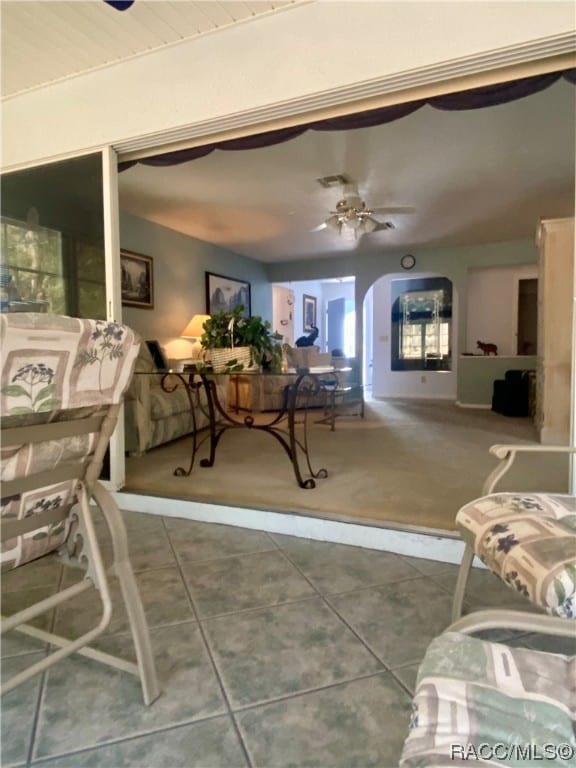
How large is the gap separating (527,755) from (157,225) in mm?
5530

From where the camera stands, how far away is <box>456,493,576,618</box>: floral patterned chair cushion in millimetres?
908

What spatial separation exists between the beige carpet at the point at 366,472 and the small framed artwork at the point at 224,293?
230 cm

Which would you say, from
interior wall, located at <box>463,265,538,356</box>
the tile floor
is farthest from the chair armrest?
interior wall, located at <box>463,265,538,356</box>

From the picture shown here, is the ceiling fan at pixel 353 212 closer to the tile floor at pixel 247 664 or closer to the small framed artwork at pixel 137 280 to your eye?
the small framed artwork at pixel 137 280

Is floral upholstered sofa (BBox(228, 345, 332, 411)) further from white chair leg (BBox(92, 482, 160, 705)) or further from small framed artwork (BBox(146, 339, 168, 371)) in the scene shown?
white chair leg (BBox(92, 482, 160, 705))

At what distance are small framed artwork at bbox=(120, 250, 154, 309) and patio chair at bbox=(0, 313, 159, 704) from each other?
12.6 ft

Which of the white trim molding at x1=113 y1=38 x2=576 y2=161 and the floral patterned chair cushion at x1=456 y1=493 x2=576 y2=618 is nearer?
the floral patterned chair cushion at x1=456 y1=493 x2=576 y2=618

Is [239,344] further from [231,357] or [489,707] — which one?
[489,707]

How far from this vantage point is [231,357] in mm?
2760

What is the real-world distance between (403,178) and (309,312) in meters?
6.17

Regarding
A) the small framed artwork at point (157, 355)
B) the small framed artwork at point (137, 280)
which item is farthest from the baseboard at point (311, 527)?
the small framed artwork at point (137, 280)

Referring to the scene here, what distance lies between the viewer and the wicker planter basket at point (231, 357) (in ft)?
9.05

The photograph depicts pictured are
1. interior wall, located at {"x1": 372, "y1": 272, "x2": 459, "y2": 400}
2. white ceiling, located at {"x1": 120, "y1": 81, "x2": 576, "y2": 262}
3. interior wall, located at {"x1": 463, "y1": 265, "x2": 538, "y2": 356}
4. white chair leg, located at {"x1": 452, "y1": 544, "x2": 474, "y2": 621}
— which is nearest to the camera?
white chair leg, located at {"x1": 452, "y1": 544, "x2": 474, "y2": 621}

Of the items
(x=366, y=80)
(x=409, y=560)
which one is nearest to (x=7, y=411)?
(x=409, y=560)
